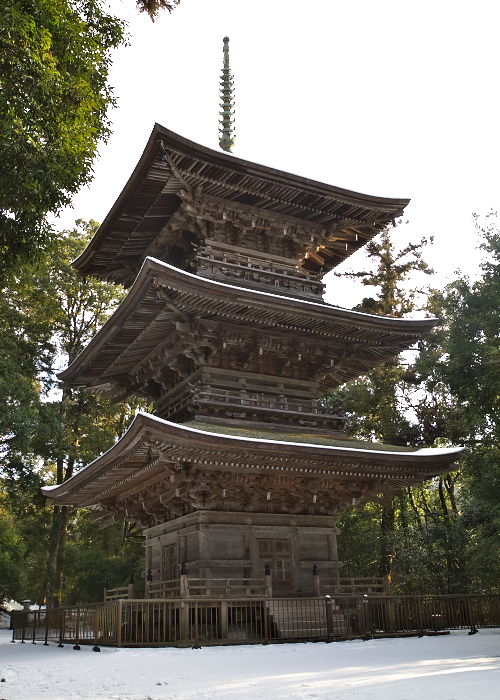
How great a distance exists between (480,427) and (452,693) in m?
17.9

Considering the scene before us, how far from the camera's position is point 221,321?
17.8m

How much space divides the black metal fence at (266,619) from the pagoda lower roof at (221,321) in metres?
7.04

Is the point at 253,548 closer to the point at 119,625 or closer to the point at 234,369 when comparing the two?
the point at 119,625

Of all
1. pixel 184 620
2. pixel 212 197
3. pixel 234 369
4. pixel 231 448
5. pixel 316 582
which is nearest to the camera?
pixel 184 620

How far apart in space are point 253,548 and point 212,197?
10.2m

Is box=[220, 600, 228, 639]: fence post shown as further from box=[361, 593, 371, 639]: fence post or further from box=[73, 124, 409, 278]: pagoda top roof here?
box=[73, 124, 409, 278]: pagoda top roof

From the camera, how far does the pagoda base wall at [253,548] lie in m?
16.2

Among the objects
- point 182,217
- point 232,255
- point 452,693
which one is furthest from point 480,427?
point 452,693

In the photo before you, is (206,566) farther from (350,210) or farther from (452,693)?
(350,210)

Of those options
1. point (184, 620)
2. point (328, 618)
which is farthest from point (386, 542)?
point (184, 620)

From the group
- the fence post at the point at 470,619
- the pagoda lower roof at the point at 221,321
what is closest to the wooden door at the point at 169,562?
the pagoda lower roof at the point at 221,321

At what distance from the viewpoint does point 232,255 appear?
19.4 metres

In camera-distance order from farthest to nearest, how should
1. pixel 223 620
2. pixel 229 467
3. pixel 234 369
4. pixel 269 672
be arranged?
pixel 234 369 < pixel 229 467 < pixel 223 620 < pixel 269 672

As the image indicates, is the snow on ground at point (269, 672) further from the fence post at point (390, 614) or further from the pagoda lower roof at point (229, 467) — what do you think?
the pagoda lower roof at point (229, 467)
